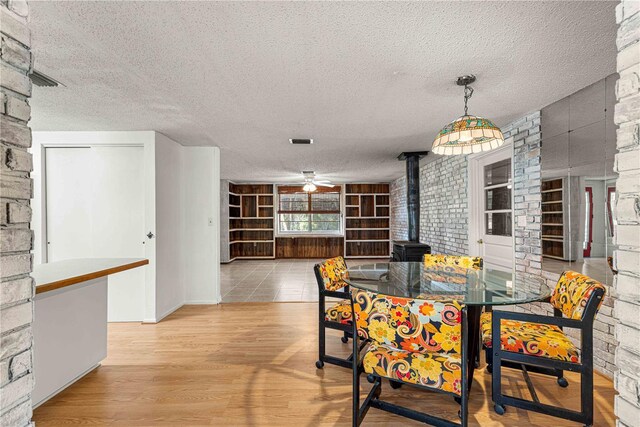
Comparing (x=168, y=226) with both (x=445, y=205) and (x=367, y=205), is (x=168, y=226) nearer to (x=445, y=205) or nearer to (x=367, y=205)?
(x=445, y=205)

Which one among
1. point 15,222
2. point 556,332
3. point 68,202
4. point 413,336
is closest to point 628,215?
point 413,336

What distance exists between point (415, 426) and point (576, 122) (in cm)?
268

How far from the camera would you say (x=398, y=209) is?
8.38m

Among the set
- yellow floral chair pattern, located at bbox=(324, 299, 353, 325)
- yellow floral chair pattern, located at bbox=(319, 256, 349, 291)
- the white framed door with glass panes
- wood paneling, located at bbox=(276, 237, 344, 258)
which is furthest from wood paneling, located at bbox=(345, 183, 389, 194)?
yellow floral chair pattern, located at bbox=(324, 299, 353, 325)

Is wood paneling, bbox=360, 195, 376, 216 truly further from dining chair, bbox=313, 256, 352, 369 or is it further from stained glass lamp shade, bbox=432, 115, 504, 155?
stained glass lamp shade, bbox=432, 115, 504, 155

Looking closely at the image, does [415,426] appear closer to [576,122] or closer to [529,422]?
[529,422]

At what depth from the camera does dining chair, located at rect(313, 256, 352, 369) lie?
7.97 ft

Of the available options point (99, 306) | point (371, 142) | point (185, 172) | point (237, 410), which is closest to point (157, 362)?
point (99, 306)

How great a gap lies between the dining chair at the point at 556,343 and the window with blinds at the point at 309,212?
741cm

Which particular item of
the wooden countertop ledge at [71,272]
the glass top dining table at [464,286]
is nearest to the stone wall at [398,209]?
the glass top dining table at [464,286]

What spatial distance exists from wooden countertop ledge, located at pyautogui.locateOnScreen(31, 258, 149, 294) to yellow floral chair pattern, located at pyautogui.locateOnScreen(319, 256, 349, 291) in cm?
149

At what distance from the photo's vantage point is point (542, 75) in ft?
7.40

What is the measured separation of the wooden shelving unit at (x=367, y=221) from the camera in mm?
9328

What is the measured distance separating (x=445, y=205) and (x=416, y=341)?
4.05 metres
